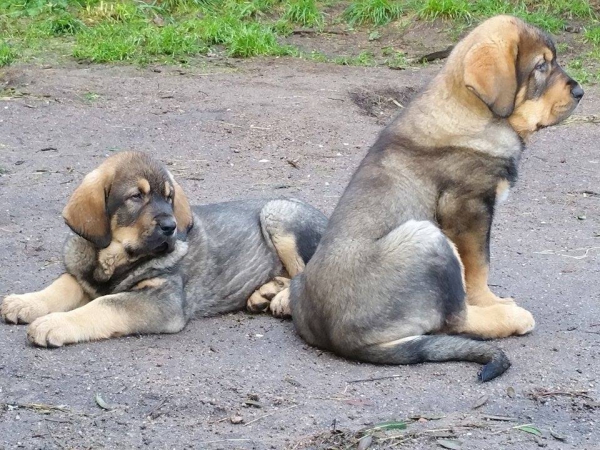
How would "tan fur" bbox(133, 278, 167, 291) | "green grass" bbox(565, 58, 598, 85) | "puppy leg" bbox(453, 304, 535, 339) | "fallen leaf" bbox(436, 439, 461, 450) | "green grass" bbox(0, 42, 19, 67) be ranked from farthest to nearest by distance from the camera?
"green grass" bbox(565, 58, 598, 85)
"green grass" bbox(0, 42, 19, 67)
"tan fur" bbox(133, 278, 167, 291)
"puppy leg" bbox(453, 304, 535, 339)
"fallen leaf" bbox(436, 439, 461, 450)

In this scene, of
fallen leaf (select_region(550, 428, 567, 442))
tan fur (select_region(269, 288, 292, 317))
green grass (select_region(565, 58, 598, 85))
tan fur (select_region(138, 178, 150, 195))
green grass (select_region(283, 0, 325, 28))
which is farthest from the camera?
green grass (select_region(283, 0, 325, 28))

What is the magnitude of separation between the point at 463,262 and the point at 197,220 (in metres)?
1.86

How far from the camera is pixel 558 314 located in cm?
684

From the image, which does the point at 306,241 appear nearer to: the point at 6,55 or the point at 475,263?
the point at 475,263

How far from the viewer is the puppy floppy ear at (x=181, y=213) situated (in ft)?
22.3

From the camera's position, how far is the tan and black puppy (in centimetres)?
592

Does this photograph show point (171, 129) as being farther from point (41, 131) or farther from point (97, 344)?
point (97, 344)

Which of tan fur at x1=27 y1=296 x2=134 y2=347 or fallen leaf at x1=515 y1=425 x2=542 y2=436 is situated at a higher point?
fallen leaf at x1=515 y1=425 x2=542 y2=436

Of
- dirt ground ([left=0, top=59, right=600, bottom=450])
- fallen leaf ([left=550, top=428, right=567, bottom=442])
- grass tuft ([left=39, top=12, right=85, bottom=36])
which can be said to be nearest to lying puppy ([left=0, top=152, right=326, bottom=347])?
dirt ground ([left=0, top=59, right=600, bottom=450])

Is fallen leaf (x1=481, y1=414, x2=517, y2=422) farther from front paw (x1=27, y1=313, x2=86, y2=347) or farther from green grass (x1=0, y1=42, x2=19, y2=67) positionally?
green grass (x1=0, y1=42, x2=19, y2=67)

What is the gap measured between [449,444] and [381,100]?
789 cm

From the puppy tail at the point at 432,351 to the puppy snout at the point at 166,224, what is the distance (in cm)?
135

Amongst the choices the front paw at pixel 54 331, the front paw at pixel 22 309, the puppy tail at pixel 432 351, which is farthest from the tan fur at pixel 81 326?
the puppy tail at pixel 432 351

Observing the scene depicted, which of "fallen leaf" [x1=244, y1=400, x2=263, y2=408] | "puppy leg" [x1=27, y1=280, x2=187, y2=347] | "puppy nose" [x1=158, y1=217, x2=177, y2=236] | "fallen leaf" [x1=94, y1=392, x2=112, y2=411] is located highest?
"puppy nose" [x1=158, y1=217, x2=177, y2=236]
